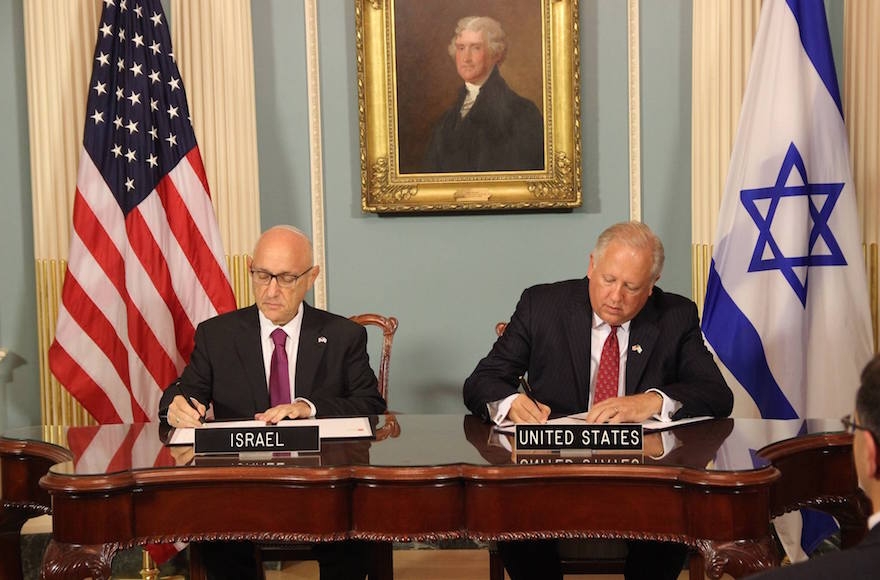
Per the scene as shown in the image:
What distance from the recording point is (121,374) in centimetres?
452

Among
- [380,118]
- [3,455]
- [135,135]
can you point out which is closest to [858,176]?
[380,118]

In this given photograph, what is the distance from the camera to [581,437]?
269cm

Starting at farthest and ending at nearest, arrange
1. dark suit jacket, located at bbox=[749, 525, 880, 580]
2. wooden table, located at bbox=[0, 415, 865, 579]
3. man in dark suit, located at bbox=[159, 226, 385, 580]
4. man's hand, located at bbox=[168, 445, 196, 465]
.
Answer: man in dark suit, located at bbox=[159, 226, 385, 580] → man's hand, located at bbox=[168, 445, 196, 465] → wooden table, located at bbox=[0, 415, 865, 579] → dark suit jacket, located at bbox=[749, 525, 880, 580]

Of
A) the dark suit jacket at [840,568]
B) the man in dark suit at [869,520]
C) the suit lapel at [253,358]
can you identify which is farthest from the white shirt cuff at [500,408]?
the dark suit jacket at [840,568]

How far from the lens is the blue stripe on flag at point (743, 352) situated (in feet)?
14.0

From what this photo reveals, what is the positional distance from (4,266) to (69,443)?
2.30m

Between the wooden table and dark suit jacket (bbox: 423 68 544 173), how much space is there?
7.96 ft

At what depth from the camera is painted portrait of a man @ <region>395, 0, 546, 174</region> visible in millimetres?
4871

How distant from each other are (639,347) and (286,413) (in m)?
1.20

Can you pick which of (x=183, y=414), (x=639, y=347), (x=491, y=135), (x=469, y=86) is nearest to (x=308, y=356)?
(x=183, y=414)

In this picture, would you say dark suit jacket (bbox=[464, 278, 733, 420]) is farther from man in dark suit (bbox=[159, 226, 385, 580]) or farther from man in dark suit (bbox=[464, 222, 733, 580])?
man in dark suit (bbox=[159, 226, 385, 580])

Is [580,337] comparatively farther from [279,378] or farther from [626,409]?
[279,378]

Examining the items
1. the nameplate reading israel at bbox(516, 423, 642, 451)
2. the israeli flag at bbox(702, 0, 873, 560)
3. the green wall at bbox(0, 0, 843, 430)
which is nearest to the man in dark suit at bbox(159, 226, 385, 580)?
the nameplate reading israel at bbox(516, 423, 642, 451)

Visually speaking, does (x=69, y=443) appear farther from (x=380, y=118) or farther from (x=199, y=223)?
(x=380, y=118)
